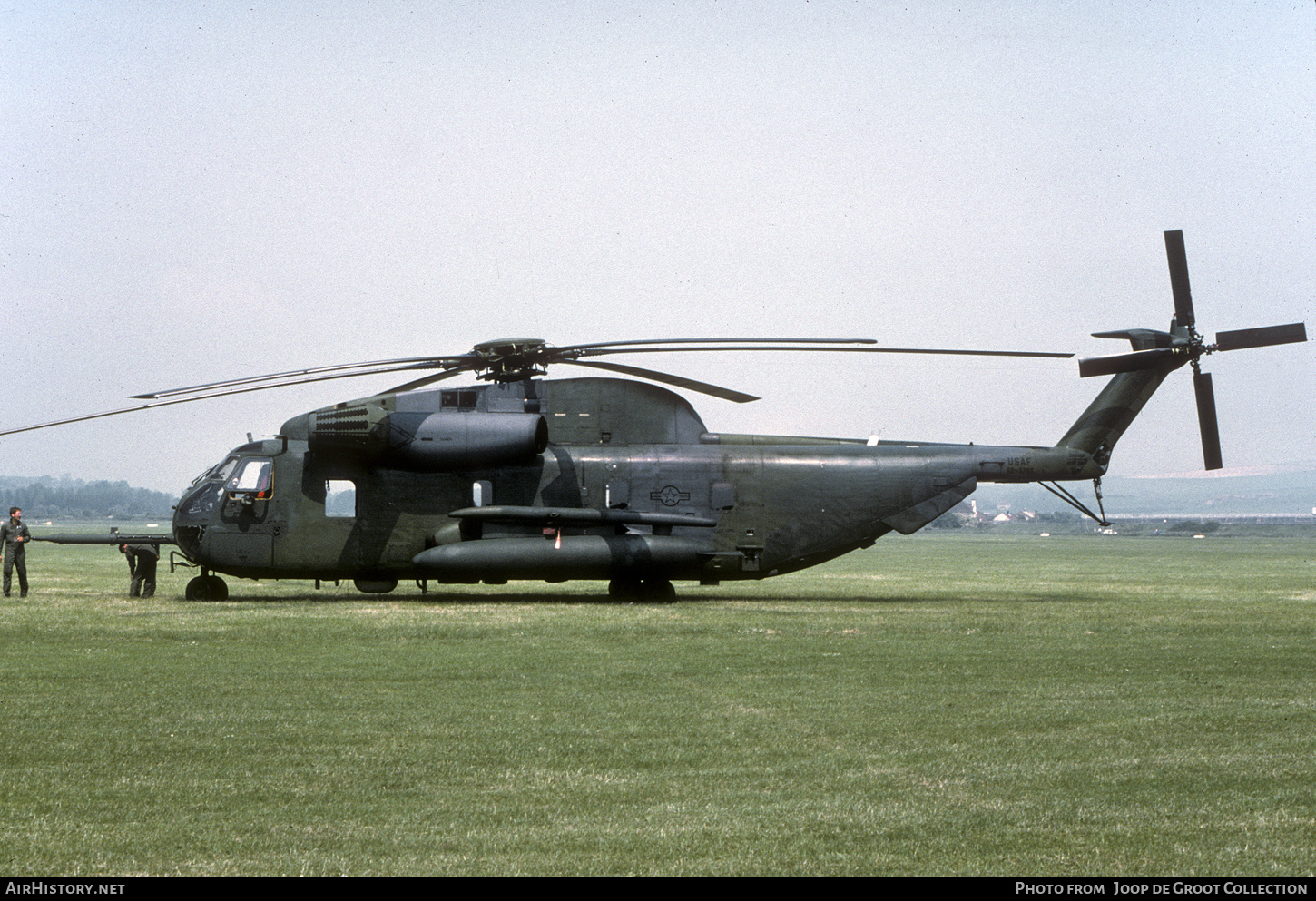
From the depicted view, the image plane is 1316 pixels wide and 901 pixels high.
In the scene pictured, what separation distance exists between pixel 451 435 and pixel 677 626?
683 centimetres

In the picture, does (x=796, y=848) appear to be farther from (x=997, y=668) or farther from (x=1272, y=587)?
(x=1272, y=587)

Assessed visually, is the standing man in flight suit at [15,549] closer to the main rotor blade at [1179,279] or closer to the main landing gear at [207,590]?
the main landing gear at [207,590]

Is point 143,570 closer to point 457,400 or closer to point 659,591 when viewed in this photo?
point 457,400

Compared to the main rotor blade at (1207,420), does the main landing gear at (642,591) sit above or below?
below

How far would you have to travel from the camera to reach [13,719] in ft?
33.1

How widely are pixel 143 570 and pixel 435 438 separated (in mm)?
6227

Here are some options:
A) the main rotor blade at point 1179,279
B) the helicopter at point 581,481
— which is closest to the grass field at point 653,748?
the helicopter at point 581,481

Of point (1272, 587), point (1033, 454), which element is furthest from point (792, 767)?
point (1272, 587)

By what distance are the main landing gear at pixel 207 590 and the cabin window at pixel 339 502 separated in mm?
2393

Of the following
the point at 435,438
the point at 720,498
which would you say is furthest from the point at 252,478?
the point at 720,498

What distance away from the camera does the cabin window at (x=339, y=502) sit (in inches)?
915

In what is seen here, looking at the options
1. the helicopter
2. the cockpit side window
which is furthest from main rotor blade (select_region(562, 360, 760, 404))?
the cockpit side window

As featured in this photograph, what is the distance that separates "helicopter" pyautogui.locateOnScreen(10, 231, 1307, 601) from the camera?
22.7 m

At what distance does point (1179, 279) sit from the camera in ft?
75.8
